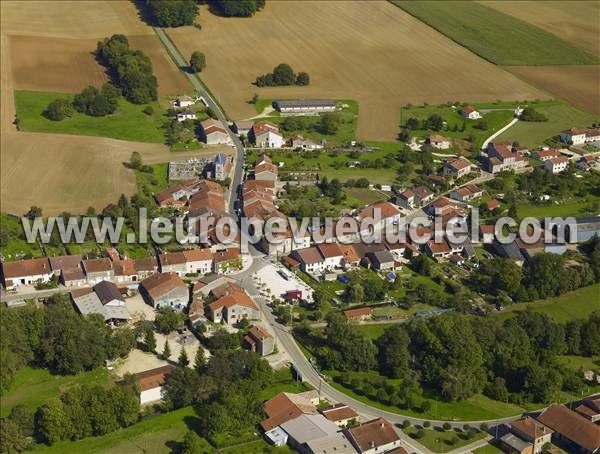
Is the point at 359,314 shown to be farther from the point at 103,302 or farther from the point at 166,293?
the point at 103,302

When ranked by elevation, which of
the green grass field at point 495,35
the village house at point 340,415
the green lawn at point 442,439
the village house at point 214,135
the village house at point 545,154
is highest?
the green grass field at point 495,35

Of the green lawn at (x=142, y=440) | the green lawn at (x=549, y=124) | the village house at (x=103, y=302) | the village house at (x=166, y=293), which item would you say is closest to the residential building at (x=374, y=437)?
the green lawn at (x=142, y=440)

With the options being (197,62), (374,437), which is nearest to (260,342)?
(374,437)

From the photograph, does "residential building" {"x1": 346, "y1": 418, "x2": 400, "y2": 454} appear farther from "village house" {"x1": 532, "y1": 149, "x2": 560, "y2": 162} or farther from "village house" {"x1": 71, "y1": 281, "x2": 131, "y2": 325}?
"village house" {"x1": 532, "y1": 149, "x2": 560, "y2": 162}

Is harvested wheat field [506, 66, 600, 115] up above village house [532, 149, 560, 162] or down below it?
above

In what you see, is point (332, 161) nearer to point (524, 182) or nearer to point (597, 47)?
point (524, 182)

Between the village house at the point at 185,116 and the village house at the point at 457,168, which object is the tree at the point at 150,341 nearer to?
the village house at the point at 457,168

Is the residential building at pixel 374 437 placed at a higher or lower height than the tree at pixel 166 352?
lower

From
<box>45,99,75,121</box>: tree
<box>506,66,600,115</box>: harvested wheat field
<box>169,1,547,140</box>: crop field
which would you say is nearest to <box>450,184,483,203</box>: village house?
<box>169,1,547,140</box>: crop field

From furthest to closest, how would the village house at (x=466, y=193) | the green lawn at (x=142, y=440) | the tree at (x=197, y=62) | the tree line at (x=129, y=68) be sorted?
the tree at (x=197, y=62) < the tree line at (x=129, y=68) < the village house at (x=466, y=193) < the green lawn at (x=142, y=440)
